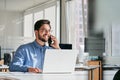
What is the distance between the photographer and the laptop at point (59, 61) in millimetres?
2559

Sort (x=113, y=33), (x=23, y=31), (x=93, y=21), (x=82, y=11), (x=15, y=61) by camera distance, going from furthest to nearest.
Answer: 1. (x=23, y=31)
2. (x=82, y=11)
3. (x=93, y=21)
4. (x=113, y=33)
5. (x=15, y=61)

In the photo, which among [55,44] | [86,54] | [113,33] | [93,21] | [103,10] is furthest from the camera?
[93,21]

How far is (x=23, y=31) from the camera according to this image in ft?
25.6

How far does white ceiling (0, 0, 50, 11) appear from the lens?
7.63 m

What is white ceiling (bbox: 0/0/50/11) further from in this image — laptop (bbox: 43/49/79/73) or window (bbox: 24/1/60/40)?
laptop (bbox: 43/49/79/73)

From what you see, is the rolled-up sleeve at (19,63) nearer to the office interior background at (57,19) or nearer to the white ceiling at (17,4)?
the office interior background at (57,19)

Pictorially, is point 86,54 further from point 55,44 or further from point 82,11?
point 82,11

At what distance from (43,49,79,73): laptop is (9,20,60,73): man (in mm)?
235

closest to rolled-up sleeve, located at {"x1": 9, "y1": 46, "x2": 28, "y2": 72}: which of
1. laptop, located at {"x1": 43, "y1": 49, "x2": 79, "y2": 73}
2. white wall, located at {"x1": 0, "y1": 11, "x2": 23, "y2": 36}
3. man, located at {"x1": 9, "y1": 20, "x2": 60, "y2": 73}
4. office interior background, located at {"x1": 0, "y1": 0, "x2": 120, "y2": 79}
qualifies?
man, located at {"x1": 9, "y1": 20, "x2": 60, "y2": 73}

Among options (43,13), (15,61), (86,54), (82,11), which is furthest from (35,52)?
(43,13)

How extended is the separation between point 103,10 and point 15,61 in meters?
3.82

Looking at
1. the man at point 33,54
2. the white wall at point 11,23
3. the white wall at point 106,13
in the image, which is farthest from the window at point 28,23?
the man at point 33,54

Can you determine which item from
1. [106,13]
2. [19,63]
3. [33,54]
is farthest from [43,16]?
[19,63]

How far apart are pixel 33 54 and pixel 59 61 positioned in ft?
1.86
